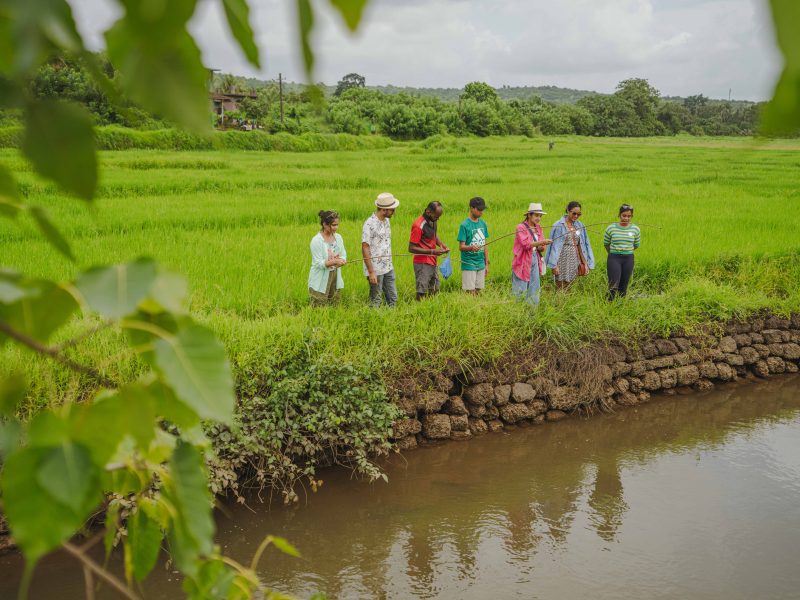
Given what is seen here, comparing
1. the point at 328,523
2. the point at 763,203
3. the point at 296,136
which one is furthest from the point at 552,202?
the point at 296,136

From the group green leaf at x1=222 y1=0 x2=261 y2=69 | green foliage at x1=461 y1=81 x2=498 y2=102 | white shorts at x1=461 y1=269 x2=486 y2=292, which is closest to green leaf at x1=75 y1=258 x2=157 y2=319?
green leaf at x1=222 y1=0 x2=261 y2=69

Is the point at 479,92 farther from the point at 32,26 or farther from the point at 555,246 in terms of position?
the point at 32,26

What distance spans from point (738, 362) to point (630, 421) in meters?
1.66

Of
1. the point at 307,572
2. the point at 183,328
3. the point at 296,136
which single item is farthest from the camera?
the point at 296,136

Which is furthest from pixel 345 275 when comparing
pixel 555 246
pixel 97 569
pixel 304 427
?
pixel 97 569

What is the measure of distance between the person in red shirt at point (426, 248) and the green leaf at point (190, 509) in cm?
562

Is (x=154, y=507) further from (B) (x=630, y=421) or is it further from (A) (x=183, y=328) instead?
(B) (x=630, y=421)

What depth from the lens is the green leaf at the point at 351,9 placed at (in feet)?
1.07

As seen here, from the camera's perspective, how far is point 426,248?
6305 mm

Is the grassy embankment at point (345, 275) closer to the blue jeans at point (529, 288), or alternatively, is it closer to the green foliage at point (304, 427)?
the green foliage at point (304, 427)

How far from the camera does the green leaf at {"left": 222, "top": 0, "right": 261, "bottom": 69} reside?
41 centimetres

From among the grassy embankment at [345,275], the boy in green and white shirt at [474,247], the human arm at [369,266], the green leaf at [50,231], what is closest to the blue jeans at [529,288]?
the grassy embankment at [345,275]

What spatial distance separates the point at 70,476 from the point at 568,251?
269 inches

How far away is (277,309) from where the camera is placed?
6.07m
